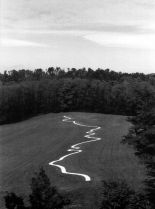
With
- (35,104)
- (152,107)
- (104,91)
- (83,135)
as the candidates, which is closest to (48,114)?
(35,104)

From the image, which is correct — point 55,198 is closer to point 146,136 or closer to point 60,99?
point 146,136

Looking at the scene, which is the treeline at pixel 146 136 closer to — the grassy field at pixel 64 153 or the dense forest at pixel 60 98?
the grassy field at pixel 64 153

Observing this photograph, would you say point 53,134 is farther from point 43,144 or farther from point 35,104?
point 35,104

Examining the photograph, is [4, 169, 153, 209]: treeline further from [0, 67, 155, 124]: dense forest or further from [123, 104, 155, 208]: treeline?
[0, 67, 155, 124]: dense forest

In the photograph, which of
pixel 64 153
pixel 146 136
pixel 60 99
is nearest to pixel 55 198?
pixel 146 136

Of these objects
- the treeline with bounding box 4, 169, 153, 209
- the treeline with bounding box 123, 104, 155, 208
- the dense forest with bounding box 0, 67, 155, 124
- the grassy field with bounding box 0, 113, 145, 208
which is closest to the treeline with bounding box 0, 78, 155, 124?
the dense forest with bounding box 0, 67, 155, 124

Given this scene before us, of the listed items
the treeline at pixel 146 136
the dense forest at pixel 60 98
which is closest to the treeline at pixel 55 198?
the treeline at pixel 146 136
